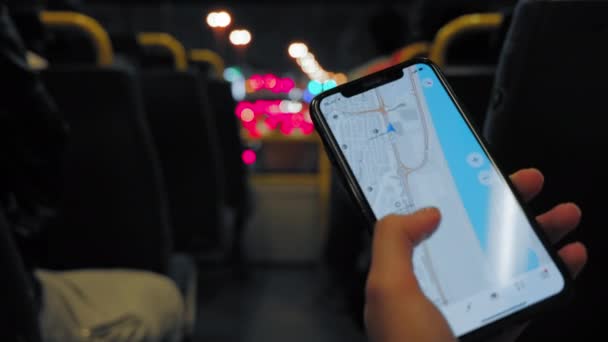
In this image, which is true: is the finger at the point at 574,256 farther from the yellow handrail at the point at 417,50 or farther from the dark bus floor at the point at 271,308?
the dark bus floor at the point at 271,308

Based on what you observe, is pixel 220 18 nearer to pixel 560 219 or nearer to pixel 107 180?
pixel 107 180

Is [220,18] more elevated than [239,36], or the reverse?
[220,18]

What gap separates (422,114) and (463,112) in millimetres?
42

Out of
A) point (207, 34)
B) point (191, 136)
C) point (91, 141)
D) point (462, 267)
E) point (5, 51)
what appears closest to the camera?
point (462, 267)

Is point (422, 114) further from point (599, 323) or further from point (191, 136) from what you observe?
point (191, 136)

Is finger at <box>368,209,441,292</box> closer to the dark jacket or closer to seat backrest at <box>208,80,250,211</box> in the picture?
the dark jacket

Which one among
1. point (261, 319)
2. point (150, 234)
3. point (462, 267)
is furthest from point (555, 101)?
point (261, 319)

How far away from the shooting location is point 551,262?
52 centimetres

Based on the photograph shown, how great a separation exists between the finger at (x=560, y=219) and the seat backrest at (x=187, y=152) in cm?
162

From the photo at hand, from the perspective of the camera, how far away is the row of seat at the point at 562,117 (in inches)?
23.3

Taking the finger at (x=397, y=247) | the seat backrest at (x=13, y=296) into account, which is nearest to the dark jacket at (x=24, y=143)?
the seat backrest at (x=13, y=296)

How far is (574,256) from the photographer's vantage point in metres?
0.50

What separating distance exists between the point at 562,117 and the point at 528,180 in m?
0.13

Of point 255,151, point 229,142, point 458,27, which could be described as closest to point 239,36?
point 255,151
